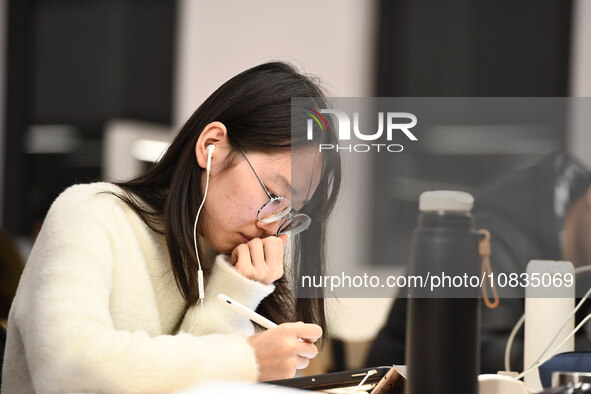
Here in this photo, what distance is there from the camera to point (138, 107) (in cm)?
358

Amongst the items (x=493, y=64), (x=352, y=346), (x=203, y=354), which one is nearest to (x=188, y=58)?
(x=493, y=64)

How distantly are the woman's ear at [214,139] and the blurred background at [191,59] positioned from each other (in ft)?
5.38

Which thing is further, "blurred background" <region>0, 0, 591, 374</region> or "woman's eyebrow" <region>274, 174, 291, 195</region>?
"blurred background" <region>0, 0, 591, 374</region>

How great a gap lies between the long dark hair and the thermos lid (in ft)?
0.75

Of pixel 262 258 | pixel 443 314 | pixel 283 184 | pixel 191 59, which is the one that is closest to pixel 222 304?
pixel 262 258

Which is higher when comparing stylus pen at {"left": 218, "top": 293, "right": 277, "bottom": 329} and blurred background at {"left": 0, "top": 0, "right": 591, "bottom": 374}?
blurred background at {"left": 0, "top": 0, "right": 591, "bottom": 374}

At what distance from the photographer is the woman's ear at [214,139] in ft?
3.32

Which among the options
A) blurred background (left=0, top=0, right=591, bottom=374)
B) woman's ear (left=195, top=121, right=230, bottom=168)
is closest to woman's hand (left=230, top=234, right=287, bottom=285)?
woman's ear (left=195, top=121, right=230, bottom=168)

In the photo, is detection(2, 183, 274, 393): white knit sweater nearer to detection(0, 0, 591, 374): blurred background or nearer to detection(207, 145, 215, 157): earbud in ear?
detection(207, 145, 215, 157): earbud in ear

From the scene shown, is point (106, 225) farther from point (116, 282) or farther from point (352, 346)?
point (352, 346)

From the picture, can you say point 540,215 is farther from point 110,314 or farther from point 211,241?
point 110,314

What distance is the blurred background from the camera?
309 cm

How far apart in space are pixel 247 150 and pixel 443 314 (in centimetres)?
39

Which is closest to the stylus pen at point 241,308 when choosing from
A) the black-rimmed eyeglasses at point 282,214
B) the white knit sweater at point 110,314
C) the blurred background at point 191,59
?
the white knit sweater at point 110,314
